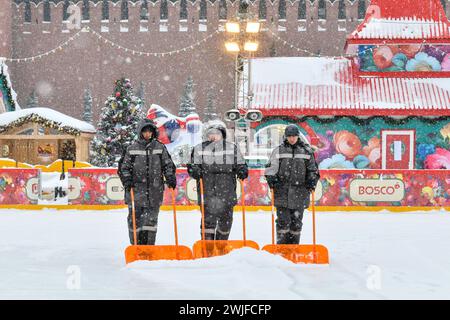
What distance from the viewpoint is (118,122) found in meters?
28.2

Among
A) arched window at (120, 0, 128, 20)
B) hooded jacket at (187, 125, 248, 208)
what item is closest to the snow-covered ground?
hooded jacket at (187, 125, 248, 208)

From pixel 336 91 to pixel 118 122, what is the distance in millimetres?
12820

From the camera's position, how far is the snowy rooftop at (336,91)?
1750 cm

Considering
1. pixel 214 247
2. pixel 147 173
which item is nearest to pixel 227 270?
pixel 214 247

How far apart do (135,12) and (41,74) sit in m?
7.05

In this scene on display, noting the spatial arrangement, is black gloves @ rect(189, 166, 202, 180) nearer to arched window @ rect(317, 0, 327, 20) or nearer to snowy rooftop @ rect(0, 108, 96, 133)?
snowy rooftop @ rect(0, 108, 96, 133)

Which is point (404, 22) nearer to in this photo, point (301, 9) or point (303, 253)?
point (303, 253)

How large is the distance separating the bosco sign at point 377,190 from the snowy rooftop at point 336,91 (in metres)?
5.07

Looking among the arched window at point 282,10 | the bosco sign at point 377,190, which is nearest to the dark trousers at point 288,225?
the bosco sign at point 377,190

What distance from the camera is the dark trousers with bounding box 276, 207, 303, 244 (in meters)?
6.23

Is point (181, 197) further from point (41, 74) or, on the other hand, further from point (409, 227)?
point (41, 74)

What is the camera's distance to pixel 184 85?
38125 mm

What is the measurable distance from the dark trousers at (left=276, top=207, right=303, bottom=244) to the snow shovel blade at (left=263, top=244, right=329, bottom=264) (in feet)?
0.98

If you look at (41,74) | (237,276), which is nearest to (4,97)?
(41,74)
